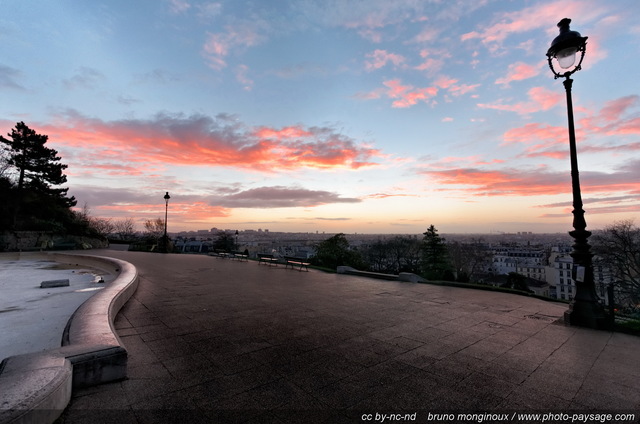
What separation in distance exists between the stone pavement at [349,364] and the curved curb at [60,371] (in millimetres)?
185

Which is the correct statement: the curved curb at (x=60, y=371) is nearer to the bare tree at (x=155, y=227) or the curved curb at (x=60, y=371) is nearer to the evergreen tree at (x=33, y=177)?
the evergreen tree at (x=33, y=177)

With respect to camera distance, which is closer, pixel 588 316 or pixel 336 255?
pixel 588 316

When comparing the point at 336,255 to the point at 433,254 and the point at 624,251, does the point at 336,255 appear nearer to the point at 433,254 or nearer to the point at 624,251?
the point at 433,254

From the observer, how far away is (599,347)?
4.69 metres

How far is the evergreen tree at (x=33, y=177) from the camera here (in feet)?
96.6

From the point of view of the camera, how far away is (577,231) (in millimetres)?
6168

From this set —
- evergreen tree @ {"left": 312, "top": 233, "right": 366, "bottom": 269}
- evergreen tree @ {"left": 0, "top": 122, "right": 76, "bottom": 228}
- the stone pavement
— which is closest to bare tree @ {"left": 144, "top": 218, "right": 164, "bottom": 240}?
evergreen tree @ {"left": 0, "top": 122, "right": 76, "bottom": 228}

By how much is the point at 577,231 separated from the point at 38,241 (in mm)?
40370

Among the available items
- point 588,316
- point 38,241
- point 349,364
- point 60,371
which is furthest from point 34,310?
point 38,241

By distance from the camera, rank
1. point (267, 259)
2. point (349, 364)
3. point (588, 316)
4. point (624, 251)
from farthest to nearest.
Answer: point (624, 251)
point (267, 259)
point (588, 316)
point (349, 364)

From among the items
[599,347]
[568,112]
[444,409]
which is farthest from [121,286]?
[568,112]

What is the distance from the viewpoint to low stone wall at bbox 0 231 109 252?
26.3 metres

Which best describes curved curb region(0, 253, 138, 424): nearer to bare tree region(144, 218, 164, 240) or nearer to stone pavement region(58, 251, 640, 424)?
stone pavement region(58, 251, 640, 424)

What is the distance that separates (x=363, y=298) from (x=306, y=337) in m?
3.71
